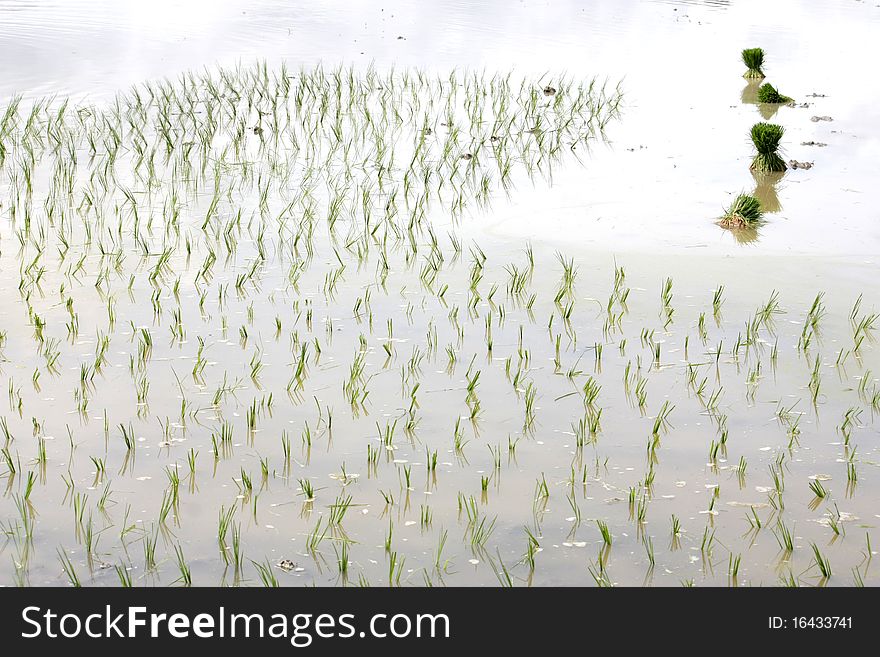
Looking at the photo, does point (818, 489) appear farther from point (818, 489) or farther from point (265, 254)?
point (265, 254)

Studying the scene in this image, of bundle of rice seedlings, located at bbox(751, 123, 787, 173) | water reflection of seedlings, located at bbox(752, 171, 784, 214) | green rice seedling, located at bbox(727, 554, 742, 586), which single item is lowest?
green rice seedling, located at bbox(727, 554, 742, 586)

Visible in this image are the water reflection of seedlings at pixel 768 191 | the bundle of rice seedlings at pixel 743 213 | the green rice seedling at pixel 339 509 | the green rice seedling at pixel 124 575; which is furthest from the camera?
the water reflection of seedlings at pixel 768 191

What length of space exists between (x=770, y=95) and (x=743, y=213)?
17.7 ft

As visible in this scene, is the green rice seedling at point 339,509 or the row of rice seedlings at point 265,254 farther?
the row of rice seedlings at point 265,254

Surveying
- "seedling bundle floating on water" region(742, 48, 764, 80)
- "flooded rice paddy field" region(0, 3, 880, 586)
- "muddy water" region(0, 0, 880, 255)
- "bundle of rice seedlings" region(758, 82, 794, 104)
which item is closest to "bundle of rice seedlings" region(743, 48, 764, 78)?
"seedling bundle floating on water" region(742, 48, 764, 80)

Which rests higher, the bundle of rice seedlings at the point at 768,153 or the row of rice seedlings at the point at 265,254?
the bundle of rice seedlings at the point at 768,153

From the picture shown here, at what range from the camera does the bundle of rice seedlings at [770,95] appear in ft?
41.8

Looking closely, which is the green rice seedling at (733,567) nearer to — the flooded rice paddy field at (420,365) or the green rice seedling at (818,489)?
the flooded rice paddy field at (420,365)

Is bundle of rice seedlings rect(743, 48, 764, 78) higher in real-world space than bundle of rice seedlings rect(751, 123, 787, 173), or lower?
higher

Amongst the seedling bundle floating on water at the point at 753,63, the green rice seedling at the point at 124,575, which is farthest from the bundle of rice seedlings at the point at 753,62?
the green rice seedling at the point at 124,575

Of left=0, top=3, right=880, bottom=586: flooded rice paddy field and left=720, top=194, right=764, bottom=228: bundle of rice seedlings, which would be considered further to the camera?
left=720, top=194, right=764, bottom=228: bundle of rice seedlings

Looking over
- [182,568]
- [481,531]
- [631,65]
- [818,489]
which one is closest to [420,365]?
[481,531]

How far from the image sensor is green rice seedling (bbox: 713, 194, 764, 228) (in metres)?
7.88

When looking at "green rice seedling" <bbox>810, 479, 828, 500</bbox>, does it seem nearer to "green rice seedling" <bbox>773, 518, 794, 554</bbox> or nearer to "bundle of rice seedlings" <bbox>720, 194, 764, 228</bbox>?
"green rice seedling" <bbox>773, 518, 794, 554</bbox>
